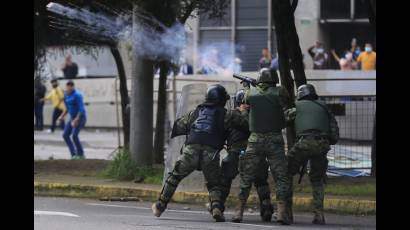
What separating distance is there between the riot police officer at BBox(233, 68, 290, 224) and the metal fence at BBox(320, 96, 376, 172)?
14.4 ft

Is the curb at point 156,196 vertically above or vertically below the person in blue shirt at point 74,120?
below

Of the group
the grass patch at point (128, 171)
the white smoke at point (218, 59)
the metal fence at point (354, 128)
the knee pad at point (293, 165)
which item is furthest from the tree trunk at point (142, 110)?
the white smoke at point (218, 59)

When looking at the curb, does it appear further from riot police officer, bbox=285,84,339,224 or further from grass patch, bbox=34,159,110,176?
grass patch, bbox=34,159,110,176

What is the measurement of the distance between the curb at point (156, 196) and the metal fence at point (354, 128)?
2.90 m

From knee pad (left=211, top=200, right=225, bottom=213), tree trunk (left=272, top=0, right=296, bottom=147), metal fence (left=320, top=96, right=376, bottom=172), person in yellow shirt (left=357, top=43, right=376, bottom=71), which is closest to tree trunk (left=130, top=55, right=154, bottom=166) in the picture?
tree trunk (left=272, top=0, right=296, bottom=147)

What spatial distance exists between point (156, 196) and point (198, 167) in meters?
2.17

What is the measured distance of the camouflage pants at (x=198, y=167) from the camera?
1068 centimetres

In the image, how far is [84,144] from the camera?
22.5 meters

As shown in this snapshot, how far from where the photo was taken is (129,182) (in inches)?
540

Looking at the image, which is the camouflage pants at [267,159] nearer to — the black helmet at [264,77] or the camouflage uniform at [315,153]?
the camouflage uniform at [315,153]

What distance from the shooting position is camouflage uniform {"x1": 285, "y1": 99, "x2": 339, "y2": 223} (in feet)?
34.9

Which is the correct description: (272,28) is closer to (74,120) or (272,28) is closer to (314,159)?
(74,120)

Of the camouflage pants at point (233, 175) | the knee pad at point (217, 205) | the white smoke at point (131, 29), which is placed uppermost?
the white smoke at point (131, 29)
